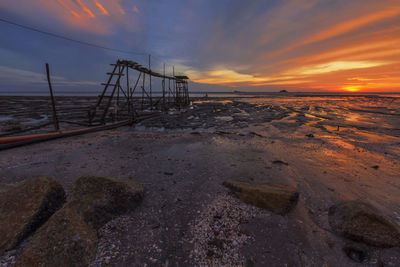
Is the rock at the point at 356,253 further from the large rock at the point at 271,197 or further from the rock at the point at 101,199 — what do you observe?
the rock at the point at 101,199

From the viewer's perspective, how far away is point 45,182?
327 cm

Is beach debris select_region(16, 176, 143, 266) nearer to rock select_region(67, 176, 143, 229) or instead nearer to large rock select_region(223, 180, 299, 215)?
rock select_region(67, 176, 143, 229)

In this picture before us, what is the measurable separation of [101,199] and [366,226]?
195 inches

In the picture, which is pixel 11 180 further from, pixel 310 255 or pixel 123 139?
pixel 310 255

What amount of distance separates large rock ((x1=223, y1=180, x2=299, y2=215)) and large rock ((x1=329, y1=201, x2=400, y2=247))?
0.82 metres

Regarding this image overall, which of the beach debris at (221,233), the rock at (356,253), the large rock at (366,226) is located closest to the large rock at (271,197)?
the beach debris at (221,233)

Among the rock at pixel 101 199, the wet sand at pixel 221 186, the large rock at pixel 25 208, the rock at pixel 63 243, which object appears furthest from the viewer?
the rock at pixel 101 199

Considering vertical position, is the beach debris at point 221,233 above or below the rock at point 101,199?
below

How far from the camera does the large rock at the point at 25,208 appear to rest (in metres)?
2.54

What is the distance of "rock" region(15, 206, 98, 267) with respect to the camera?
205 centimetres

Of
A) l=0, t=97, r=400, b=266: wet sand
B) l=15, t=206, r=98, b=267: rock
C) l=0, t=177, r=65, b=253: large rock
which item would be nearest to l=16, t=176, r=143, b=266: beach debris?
l=15, t=206, r=98, b=267: rock

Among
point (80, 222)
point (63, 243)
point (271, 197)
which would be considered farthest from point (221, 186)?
point (63, 243)

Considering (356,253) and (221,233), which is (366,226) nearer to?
(356,253)

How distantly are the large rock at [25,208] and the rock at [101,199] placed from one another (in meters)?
0.41
